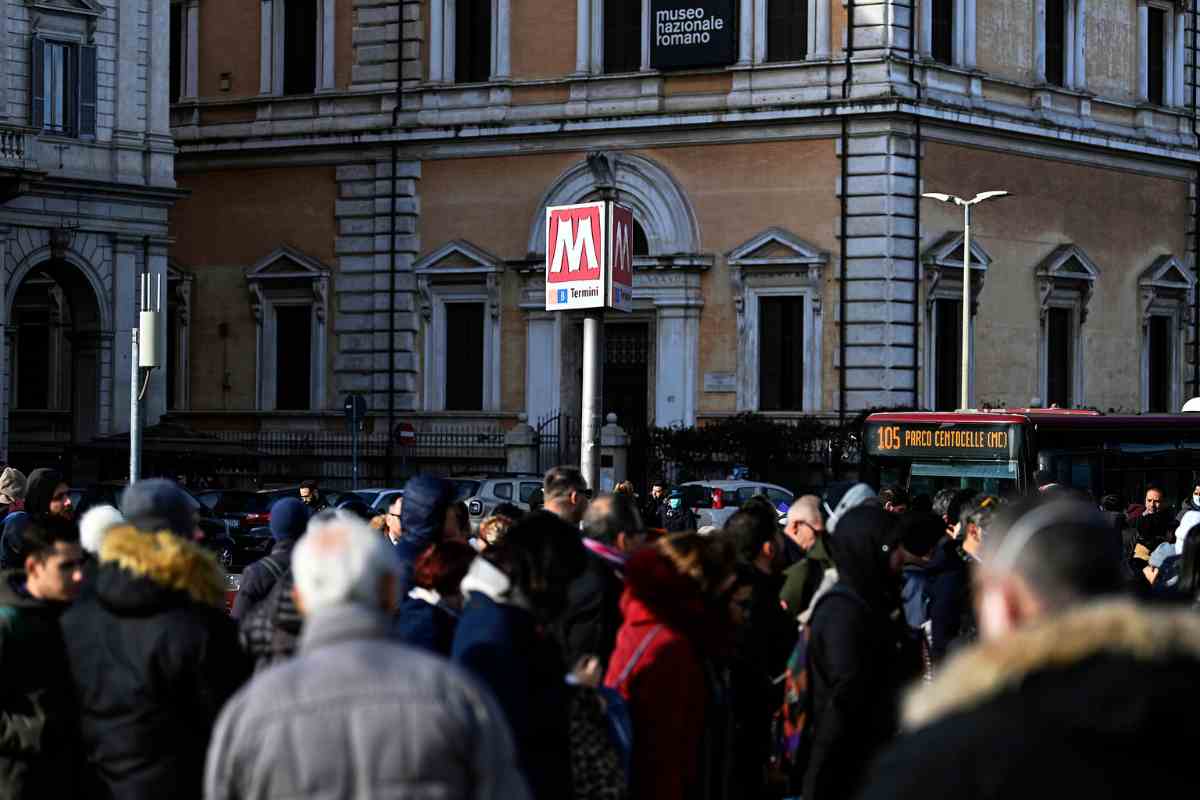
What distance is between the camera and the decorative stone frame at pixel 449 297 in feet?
144

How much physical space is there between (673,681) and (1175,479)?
23.5 metres

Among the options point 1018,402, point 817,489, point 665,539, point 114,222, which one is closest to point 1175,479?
point 817,489

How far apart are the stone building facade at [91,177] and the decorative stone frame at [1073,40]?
16843 mm

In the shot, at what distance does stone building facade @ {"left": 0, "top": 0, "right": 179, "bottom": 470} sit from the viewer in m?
39.1

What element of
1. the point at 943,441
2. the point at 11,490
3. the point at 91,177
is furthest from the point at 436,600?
the point at 91,177

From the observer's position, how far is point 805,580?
10.6 m

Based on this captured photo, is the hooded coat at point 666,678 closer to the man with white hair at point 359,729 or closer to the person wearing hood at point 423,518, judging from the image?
the person wearing hood at point 423,518

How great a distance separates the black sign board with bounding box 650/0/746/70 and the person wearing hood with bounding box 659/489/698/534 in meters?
12.1

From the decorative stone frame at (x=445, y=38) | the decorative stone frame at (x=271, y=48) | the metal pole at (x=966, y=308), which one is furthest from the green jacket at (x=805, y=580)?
the decorative stone frame at (x=271, y=48)

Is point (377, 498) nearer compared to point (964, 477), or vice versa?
point (964, 477)

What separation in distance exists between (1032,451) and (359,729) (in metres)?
23.9

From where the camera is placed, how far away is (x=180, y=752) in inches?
278

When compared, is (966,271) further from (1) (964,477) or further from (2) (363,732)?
(2) (363,732)

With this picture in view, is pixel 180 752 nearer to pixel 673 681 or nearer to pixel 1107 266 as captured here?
pixel 673 681
